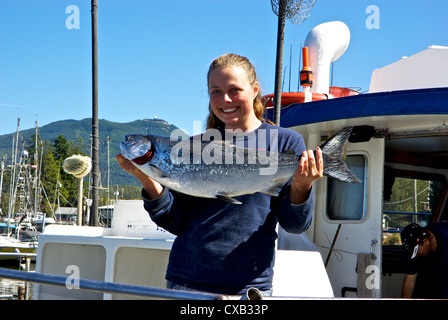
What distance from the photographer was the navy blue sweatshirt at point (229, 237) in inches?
101

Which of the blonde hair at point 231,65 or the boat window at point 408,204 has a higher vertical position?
the blonde hair at point 231,65

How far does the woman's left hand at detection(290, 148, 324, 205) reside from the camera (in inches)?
98.3

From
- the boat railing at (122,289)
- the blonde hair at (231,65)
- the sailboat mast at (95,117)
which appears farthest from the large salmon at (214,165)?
the sailboat mast at (95,117)

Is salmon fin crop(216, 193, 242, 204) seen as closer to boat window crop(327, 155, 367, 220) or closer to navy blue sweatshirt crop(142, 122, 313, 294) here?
navy blue sweatshirt crop(142, 122, 313, 294)

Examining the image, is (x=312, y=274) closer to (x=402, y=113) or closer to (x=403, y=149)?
(x=402, y=113)

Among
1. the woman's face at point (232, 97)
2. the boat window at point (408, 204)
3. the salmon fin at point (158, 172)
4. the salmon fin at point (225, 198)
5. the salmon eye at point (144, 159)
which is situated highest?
the woman's face at point (232, 97)

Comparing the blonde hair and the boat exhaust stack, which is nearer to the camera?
the blonde hair

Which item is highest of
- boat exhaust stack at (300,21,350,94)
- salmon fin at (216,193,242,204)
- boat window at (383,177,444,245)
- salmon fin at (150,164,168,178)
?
boat exhaust stack at (300,21,350,94)

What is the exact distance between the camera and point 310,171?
8.20ft

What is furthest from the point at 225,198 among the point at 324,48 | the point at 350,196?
the point at 324,48

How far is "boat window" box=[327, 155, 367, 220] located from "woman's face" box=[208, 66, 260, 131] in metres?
3.54

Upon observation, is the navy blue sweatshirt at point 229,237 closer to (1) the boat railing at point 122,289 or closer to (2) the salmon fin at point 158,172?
(2) the salmon fin at point 158,172

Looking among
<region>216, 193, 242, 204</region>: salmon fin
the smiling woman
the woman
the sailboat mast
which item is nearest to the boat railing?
the woman

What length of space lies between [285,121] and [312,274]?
239 centimetres
